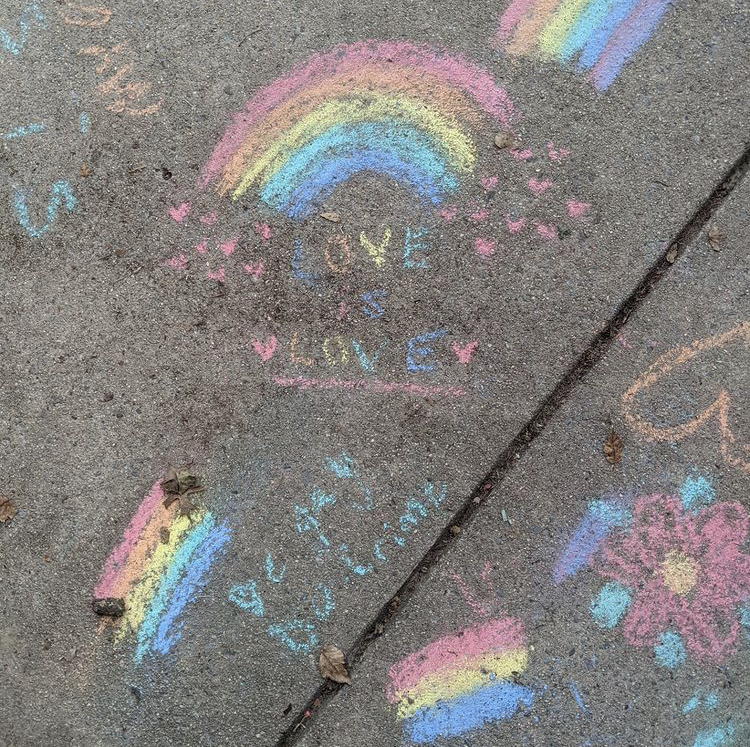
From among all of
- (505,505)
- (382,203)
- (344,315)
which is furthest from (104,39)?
(505,505)

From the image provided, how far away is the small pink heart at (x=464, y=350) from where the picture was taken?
7.28 ft

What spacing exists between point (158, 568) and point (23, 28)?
223 centimetres

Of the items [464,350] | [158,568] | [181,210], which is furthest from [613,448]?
[181,210]

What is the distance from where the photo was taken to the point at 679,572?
2.12 metres

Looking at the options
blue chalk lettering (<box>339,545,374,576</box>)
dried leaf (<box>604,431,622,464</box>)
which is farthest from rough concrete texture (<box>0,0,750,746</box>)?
dried leaf (<box>604,431,622,464</box>)

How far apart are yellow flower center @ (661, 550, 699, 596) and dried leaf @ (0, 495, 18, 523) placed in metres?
2.43

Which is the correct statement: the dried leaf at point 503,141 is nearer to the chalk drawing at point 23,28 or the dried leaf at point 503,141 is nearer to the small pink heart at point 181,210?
the small pink heart at point 181,210

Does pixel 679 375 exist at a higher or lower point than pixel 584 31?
lower

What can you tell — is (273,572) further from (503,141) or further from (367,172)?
(503,141)

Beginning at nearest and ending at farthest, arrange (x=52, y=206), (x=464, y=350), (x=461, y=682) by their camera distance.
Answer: (x=461, y=682) < (x=464, y=350) < (x=52, y=206)

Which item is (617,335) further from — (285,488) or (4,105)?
(4,105)

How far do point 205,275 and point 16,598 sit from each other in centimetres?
142

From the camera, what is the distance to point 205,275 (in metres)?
2.29

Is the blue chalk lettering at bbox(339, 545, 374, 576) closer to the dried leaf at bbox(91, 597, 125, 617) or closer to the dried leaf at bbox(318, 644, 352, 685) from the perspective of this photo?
the dried leaf at bbox(318, 644, 352, 685)
